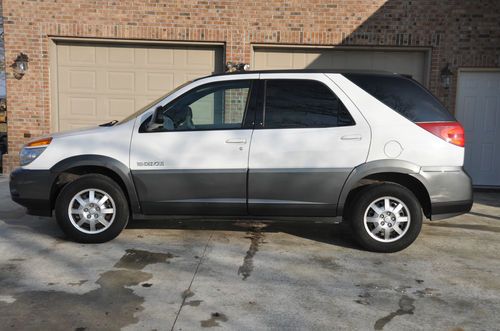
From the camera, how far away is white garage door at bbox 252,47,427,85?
9602mm

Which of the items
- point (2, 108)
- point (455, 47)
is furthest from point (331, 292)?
point (2, 108)

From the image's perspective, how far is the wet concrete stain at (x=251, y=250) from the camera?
4449mm

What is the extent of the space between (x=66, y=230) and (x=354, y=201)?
127 inches

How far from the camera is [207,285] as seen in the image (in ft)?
13.5

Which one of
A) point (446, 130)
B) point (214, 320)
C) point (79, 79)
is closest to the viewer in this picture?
point (214, 320)

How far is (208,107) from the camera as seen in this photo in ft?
17.4

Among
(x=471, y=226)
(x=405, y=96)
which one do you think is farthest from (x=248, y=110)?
(x=471, y=226)

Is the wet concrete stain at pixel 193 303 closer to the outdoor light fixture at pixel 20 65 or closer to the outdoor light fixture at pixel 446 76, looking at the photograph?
the outdoor light fixture at pixel 446 76

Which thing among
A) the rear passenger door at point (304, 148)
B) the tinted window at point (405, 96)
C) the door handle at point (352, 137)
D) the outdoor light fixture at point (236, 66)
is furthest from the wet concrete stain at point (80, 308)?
the outdoor light fixture at point (236, 66)

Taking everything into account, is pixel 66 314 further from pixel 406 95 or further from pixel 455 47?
pixel 455 47

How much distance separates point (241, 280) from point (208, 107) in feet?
6.77

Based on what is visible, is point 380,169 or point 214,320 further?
point 380,169

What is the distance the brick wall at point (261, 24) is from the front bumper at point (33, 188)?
16.9 feet

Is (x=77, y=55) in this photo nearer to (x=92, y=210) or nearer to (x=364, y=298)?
(x=92, y=210)
